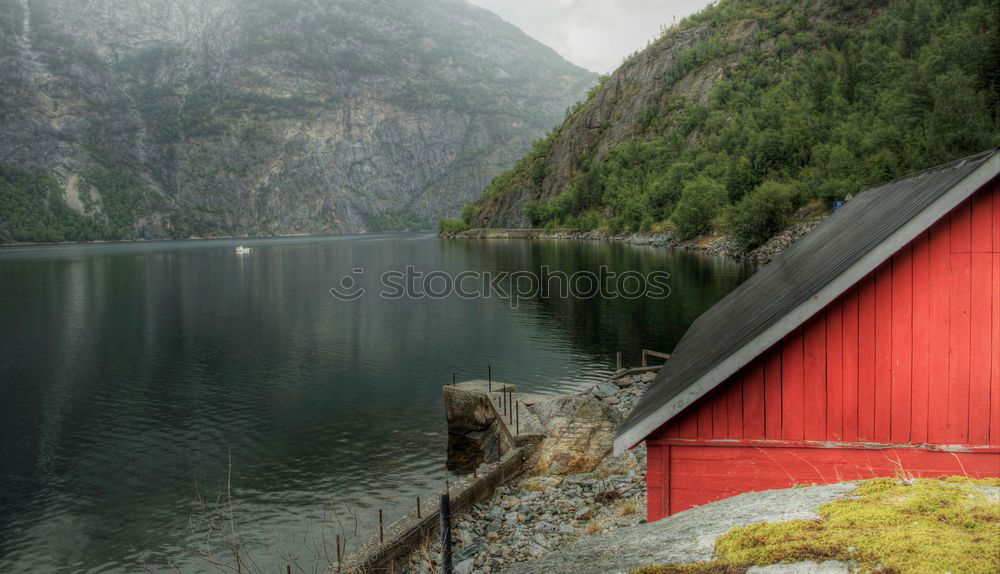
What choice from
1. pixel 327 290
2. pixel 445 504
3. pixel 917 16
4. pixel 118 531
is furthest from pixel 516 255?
pixel 445 504

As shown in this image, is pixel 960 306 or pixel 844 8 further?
pixel 844 8

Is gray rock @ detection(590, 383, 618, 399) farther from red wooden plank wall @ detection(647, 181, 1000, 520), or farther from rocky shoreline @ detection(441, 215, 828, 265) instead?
rocky shoreline @ detection(441, 215, 828, 265)

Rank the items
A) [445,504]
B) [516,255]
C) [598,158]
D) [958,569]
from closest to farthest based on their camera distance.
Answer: [958,569] → [445,504] → [516,255] → [598,158]

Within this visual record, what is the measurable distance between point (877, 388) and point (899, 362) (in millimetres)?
452

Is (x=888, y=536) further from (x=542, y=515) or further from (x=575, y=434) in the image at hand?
(x=575, y=434)

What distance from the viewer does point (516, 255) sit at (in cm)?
12794

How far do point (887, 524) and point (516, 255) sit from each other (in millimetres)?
122782

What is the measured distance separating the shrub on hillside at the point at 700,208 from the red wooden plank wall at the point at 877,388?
117m

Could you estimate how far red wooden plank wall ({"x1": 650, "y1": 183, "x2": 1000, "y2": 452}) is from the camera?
8.83 meters

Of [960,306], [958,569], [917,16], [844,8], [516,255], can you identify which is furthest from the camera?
[844,8]

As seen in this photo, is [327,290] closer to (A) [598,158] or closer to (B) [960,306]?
(B) [960,306]

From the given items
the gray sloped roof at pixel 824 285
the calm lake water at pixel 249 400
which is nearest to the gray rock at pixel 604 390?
the calm lake water at pixel 249 400

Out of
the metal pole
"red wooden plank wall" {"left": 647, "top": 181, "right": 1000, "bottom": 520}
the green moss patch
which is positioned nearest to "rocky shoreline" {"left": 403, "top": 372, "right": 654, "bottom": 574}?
the metal pole

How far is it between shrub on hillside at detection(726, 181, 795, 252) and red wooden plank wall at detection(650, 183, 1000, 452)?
3623 inches
